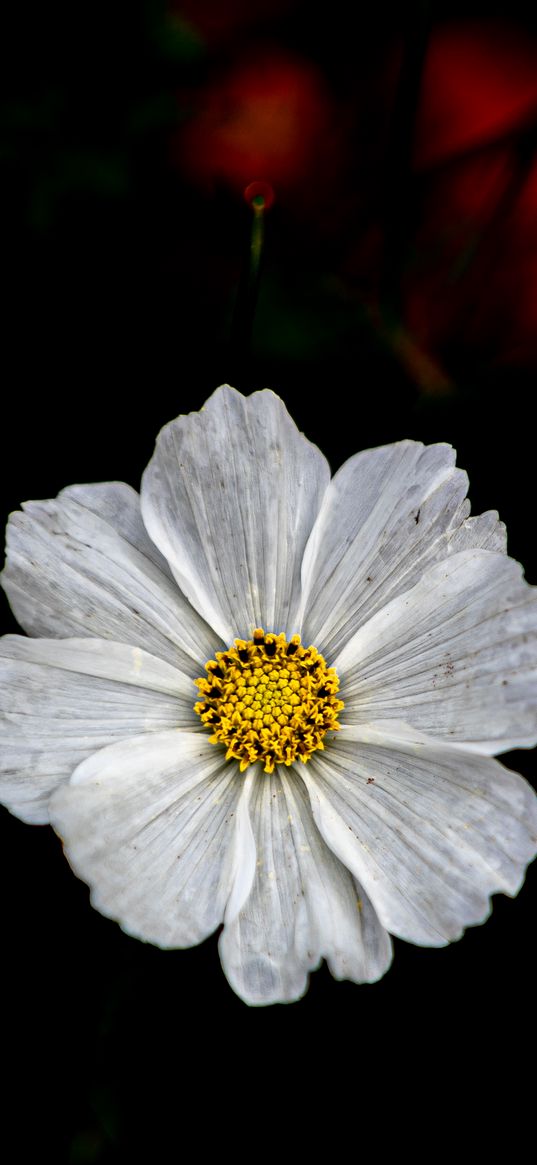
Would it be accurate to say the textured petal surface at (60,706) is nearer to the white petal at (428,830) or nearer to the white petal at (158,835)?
the white petal at (158,835)

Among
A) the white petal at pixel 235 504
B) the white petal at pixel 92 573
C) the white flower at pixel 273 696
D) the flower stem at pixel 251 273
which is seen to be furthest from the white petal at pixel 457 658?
the flower stem at pixel 251 273

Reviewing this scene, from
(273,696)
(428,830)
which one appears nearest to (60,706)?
(273,696)

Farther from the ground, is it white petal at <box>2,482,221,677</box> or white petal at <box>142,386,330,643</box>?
white petal at <box>142,386,330,643</box>

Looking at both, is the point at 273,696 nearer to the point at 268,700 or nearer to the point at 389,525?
the point at 268,700

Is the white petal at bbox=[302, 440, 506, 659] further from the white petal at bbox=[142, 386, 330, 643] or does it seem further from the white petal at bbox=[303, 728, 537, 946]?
the white petal at bbox=[303, 728, 537, 946]

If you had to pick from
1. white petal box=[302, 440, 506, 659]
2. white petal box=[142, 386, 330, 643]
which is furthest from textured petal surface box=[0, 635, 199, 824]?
white petal box=[302, 440, 506, 659]
